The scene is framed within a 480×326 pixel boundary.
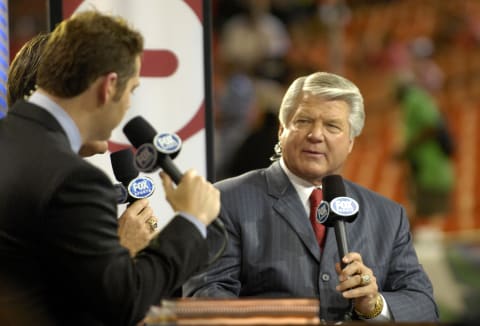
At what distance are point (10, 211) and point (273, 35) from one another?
8.24 metres

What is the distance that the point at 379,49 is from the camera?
14.1m

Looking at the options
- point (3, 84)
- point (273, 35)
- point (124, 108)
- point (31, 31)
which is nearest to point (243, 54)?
point (273, 35)

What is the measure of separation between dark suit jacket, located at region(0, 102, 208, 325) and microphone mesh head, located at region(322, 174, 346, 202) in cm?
63

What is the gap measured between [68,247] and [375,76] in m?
12.2

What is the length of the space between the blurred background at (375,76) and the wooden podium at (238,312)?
1119 millimetres

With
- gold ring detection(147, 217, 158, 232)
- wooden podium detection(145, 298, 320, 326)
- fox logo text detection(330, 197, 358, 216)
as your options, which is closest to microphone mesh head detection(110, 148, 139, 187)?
gold ring detection(147, 217, 158, 232)

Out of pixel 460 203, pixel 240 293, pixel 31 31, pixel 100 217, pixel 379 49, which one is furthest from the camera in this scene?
pixel 379 49

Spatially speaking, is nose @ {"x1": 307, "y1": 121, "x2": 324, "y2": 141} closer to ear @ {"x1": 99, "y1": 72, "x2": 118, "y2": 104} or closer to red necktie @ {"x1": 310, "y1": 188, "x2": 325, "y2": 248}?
red necktie @ {"x1": 310, "y1": 188, "x2": 325, "y2": 248}

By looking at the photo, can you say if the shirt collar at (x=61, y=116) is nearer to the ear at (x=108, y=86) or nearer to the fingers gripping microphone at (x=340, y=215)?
the ear at (x=108, y=86)

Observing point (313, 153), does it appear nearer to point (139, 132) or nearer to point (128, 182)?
point (128, 182)

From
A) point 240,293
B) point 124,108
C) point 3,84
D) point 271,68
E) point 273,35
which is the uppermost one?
point 273,35

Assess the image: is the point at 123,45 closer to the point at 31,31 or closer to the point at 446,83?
the point at 31,31

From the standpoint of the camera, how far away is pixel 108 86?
215cm

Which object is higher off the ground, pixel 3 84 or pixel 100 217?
pixel 3 84
